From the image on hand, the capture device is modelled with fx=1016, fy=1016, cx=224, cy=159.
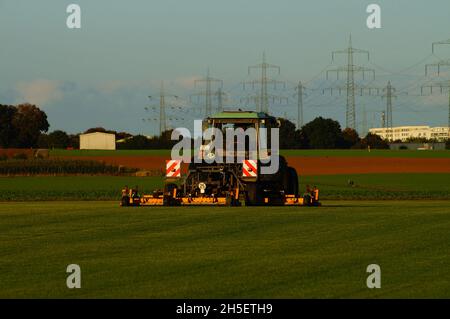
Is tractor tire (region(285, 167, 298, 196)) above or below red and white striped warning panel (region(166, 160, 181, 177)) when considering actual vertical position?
below

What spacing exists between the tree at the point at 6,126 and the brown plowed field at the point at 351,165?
6555cm

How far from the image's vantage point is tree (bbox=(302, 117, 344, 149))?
177 m

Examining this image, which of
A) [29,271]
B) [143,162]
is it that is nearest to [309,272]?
[29,271]

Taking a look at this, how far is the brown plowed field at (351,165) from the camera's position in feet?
322

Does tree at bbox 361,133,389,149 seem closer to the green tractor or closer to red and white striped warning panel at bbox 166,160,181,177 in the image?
the green tractor

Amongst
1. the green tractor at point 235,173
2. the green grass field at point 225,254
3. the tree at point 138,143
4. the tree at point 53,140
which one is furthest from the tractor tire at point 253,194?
the tree at point 53,140

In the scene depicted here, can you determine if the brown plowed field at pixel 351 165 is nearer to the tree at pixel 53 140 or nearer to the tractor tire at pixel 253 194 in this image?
the tractor tire at pixel 253 194

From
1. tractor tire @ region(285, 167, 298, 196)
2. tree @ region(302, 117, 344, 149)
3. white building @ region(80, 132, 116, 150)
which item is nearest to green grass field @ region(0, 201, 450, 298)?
tractor tire @ region(285, 167, 298, 196)

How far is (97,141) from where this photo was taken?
623ft

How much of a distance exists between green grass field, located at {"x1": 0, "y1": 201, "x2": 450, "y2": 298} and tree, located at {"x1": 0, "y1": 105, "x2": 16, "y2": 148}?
151 metres

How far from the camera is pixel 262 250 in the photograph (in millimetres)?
20203

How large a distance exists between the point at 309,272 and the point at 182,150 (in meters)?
22.0

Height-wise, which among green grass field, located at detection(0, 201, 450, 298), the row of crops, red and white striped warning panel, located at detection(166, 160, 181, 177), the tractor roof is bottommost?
green grass field, located at detection(0, 201, 450, 298)
